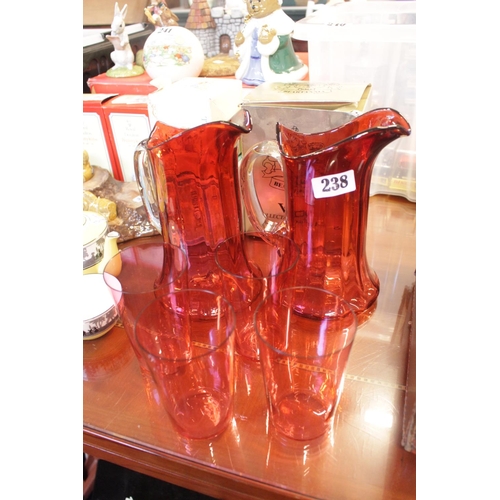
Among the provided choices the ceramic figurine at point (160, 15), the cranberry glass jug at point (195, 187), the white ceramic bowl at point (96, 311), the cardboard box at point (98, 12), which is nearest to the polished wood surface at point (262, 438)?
the white ceramic bowl at point (96, 311)

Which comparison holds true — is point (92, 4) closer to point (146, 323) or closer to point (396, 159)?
point (396, 159)

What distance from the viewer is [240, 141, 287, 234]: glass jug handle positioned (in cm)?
50

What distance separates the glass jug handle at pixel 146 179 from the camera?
0.51m

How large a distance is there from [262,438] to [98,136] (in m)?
0.63

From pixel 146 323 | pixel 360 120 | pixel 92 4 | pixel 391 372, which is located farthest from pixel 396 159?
pixel 92 4

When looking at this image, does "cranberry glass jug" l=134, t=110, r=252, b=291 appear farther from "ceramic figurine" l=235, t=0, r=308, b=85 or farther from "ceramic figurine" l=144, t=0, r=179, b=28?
"ceramic figurine" l=144, t=0, r=179, b=28

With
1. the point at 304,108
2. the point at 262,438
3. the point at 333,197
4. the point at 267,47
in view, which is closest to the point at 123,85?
the point at 267,47

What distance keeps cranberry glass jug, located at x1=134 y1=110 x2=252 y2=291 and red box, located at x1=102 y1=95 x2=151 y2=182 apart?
0.22 metres

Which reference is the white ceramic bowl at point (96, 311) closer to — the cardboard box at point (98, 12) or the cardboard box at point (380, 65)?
the cardboard box at point (380, 65)

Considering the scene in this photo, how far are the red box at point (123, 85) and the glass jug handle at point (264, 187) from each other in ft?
1.41

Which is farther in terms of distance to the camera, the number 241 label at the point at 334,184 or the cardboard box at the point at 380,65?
the cardboard box at the point at 380,65

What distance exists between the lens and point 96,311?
1.73 ft

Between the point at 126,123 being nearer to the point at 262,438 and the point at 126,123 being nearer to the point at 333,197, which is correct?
the point at 333,197

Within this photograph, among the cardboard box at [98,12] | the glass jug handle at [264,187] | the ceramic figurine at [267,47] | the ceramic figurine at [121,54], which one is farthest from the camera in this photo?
the cardboard box at [98,12]
